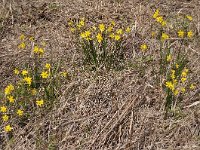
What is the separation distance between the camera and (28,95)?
3.16 meters

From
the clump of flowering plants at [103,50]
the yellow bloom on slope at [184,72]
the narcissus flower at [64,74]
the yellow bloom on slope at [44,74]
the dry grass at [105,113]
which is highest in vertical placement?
the clump of flowering plants at [103,50]

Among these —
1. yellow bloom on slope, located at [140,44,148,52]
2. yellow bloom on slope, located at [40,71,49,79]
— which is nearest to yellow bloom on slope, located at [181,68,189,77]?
yellow bloom on slope, located at [140,44,148,52]

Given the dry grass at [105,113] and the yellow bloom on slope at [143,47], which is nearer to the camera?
the dry grass at [105,113]

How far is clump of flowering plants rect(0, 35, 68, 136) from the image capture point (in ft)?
10.0

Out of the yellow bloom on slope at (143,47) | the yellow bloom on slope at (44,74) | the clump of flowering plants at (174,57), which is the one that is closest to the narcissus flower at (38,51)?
the yellow bloom on slope at (44,74)

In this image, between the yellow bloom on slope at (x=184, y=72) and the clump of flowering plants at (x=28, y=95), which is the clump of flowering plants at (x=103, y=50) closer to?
the clump of flowering plants at (x=28, y=95)

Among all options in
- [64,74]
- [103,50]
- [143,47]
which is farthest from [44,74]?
[143,47]

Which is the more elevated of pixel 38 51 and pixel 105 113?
pixel 38 51

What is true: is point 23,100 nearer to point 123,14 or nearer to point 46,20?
point 46,20

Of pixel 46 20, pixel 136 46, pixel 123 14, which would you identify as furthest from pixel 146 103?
pixel 46 20

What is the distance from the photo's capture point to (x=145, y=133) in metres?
2.91

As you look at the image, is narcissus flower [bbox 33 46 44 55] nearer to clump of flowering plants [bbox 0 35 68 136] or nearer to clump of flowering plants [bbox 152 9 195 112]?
clump of flowering plants [bbox 0 35 68 136]

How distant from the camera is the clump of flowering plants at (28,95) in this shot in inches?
120

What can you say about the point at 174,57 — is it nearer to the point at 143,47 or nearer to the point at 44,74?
the point at 143,47
